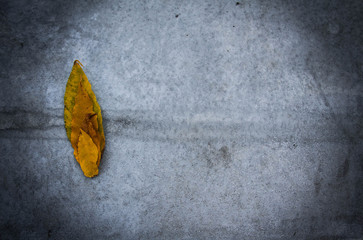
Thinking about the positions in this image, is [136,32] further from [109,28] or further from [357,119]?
[357,119]

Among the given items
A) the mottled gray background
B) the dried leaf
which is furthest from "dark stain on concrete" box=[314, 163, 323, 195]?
the dried leaf

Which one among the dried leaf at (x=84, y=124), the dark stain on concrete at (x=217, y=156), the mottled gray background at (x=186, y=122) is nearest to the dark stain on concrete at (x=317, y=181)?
the mottled gray background at (x=186, y=122)

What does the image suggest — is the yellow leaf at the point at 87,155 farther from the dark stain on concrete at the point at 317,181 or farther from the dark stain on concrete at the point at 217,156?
the dark stain on concrete at the point at 317,181

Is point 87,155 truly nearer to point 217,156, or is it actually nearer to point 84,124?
point 84,124

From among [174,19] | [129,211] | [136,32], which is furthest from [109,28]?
[129,211]

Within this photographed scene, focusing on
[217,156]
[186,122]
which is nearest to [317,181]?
[217,156]

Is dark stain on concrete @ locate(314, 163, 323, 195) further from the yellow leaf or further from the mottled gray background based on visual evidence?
the yellow leaf
